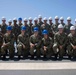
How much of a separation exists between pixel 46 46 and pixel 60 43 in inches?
24.2

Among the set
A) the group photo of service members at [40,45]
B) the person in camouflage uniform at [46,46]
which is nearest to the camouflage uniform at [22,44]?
the group photo of service members at [40,45]

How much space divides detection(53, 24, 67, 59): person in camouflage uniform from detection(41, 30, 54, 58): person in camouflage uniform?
0.61 ft

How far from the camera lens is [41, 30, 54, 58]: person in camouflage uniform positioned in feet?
24.9

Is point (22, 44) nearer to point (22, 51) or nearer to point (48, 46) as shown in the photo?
point (22, 51)

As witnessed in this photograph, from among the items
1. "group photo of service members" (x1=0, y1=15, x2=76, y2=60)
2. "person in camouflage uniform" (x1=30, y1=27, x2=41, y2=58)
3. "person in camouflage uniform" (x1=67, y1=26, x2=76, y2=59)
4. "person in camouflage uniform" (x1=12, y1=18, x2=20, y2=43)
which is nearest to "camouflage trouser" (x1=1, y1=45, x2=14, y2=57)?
"group photo of service members" (x1=0, y1=15, x2=76, y2=60)

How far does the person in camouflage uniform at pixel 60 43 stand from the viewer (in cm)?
757

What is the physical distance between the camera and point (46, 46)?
7.77 m

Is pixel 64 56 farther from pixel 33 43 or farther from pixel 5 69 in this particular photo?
pixel 5 69

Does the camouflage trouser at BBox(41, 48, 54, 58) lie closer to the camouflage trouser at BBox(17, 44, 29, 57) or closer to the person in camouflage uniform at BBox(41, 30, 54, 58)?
the person in camouflage uniform at BBox(41, 30, 54, 58)

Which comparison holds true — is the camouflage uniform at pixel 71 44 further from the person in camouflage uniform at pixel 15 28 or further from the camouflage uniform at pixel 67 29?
the person in camouflage uniform at pixel 15 28

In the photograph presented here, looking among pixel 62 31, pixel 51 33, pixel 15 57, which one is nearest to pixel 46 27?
pixel 51 33

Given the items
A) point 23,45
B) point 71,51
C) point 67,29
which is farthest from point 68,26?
point 23,45

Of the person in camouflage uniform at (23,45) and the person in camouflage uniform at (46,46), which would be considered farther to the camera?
the person in camouflage uniform at (23,45)

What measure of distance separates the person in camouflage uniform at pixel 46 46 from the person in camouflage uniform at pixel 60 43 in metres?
0.19
